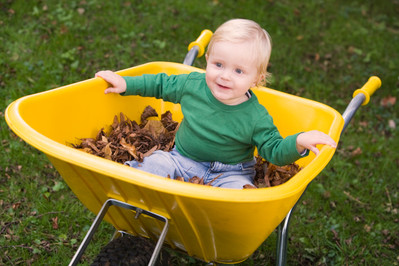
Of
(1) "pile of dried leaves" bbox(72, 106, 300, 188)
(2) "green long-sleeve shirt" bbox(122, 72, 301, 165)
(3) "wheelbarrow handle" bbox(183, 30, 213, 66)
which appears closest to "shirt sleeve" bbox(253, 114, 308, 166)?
(2) "green long-sleeve shirt" bbox(122, 72, 301, 165)

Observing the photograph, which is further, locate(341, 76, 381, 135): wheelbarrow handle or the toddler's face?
locate(341, 76, 381, 135): wheelbarrow handle

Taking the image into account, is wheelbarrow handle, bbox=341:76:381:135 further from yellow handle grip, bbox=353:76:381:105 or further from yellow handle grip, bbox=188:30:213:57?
yellow handle grip, bbox=188:30:213:57

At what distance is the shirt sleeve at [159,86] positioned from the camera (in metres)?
2.09

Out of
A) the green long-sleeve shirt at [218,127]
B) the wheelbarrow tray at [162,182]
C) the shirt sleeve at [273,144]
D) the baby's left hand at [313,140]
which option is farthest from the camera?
the green long-sleeve shirt at [218,127]

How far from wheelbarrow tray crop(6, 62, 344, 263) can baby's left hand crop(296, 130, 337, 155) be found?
0.14 ft

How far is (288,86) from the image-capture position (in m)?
3.98

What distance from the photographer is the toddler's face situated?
1750 mm

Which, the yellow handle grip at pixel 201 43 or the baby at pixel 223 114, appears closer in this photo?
the baby at pixel 223 114

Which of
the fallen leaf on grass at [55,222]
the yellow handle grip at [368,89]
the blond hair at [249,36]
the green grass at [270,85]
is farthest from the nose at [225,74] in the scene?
the fallen leaf on grass at [55,222]

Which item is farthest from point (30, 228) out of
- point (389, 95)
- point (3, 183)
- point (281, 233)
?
point (389, 95)

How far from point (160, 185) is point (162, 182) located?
1 centimetres

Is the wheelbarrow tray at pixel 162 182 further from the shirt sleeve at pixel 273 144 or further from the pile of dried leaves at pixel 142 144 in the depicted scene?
the shirt sleeve at pixel 273 144

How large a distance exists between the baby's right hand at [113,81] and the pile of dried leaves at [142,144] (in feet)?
0.61

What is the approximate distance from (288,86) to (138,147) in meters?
2.18
